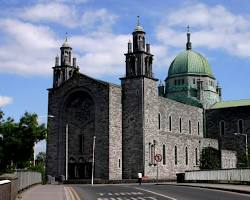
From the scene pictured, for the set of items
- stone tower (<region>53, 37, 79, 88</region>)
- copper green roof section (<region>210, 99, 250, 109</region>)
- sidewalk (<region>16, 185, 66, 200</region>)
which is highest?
stone tower (<region>53, 37, 79, 88</region>)

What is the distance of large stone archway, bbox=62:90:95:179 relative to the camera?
2596 inches

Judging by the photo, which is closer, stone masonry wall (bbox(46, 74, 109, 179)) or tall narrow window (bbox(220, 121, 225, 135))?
stone masonry wall (bbox(46, 74, 109, 179))

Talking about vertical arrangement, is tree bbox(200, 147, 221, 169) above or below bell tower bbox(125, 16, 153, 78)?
below

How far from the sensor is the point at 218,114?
85.8 m

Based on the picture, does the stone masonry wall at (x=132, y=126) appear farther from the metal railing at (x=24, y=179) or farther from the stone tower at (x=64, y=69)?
the metal railing at (x=24, y=179)

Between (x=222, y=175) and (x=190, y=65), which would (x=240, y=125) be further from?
(x=222, y=175)

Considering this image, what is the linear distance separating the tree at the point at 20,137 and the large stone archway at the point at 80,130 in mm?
27428

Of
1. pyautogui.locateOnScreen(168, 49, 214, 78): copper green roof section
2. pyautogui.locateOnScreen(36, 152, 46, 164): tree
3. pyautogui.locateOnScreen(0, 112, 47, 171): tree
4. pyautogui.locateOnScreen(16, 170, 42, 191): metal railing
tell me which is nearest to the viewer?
pyautogui.locateOnScreen(16, 170, 42, 191): metal railing

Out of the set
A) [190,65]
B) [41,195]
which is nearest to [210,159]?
[190,65]

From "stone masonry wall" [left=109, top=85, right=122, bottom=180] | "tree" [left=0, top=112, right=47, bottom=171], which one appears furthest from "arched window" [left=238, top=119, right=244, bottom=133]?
"tree" [left=0, top=112, right=47, bottom=171]

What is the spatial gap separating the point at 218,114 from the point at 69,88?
98.8 feet

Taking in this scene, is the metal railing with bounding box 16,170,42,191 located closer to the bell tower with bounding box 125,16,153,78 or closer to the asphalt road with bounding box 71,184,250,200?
the asphalt road with bounding box 71,184,250,200

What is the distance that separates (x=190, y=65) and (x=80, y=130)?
32995 millimetres

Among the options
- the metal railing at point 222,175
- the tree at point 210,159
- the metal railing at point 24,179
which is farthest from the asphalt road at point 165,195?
the tree at point 210,159
